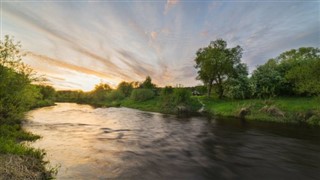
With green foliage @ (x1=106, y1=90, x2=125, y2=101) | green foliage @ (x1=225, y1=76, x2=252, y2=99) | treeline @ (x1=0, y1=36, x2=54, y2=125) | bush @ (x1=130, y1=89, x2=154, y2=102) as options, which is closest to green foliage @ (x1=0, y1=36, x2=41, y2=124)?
treeline @ (x1=0, y1=36, x2=54, y2=125)

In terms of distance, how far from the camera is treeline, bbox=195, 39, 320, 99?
61.0 metres

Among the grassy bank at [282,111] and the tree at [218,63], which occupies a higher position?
the tree at [218,63]

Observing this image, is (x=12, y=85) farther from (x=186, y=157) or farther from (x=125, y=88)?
(x=125, y=88)

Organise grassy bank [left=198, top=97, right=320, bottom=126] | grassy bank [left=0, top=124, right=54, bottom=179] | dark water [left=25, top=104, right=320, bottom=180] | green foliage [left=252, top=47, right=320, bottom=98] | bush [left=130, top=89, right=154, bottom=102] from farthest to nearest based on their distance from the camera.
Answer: bush [left=130, top=89, right=154, bottom=102]
green foliage [left=252, top=47, right=320, bottom=98]
grassy bank [left=198, top=97, right=320, bottom=126]
dark water [left=25, top=104, right=320, bottom=180]
grassy bank [left=0, top=124, right=54, bottom=179]

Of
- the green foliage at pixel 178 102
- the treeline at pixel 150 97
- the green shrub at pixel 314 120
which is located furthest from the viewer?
the treeline at pixel 150 97

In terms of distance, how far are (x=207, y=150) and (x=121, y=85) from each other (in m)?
141

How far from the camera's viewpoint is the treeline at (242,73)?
61025mm

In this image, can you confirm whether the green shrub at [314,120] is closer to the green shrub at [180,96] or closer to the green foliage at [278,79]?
the green foliage at [278,79]

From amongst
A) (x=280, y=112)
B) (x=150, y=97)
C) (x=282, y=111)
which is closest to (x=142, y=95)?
(x=150, y=97)

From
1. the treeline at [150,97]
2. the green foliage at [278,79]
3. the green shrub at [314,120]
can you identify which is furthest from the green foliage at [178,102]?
the green shrub at [314,120]

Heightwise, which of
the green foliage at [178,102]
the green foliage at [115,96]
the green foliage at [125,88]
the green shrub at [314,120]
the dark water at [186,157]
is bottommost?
the dark water at [186,157]

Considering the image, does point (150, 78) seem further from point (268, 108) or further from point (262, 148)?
point (262, 148)

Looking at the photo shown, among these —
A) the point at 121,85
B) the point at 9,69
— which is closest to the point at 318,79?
the point at 9,69

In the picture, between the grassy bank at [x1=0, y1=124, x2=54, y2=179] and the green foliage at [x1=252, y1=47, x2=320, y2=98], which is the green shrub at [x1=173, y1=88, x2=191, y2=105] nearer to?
the green foliage at [x1=252, y1=47, x2=320, y2=98]
